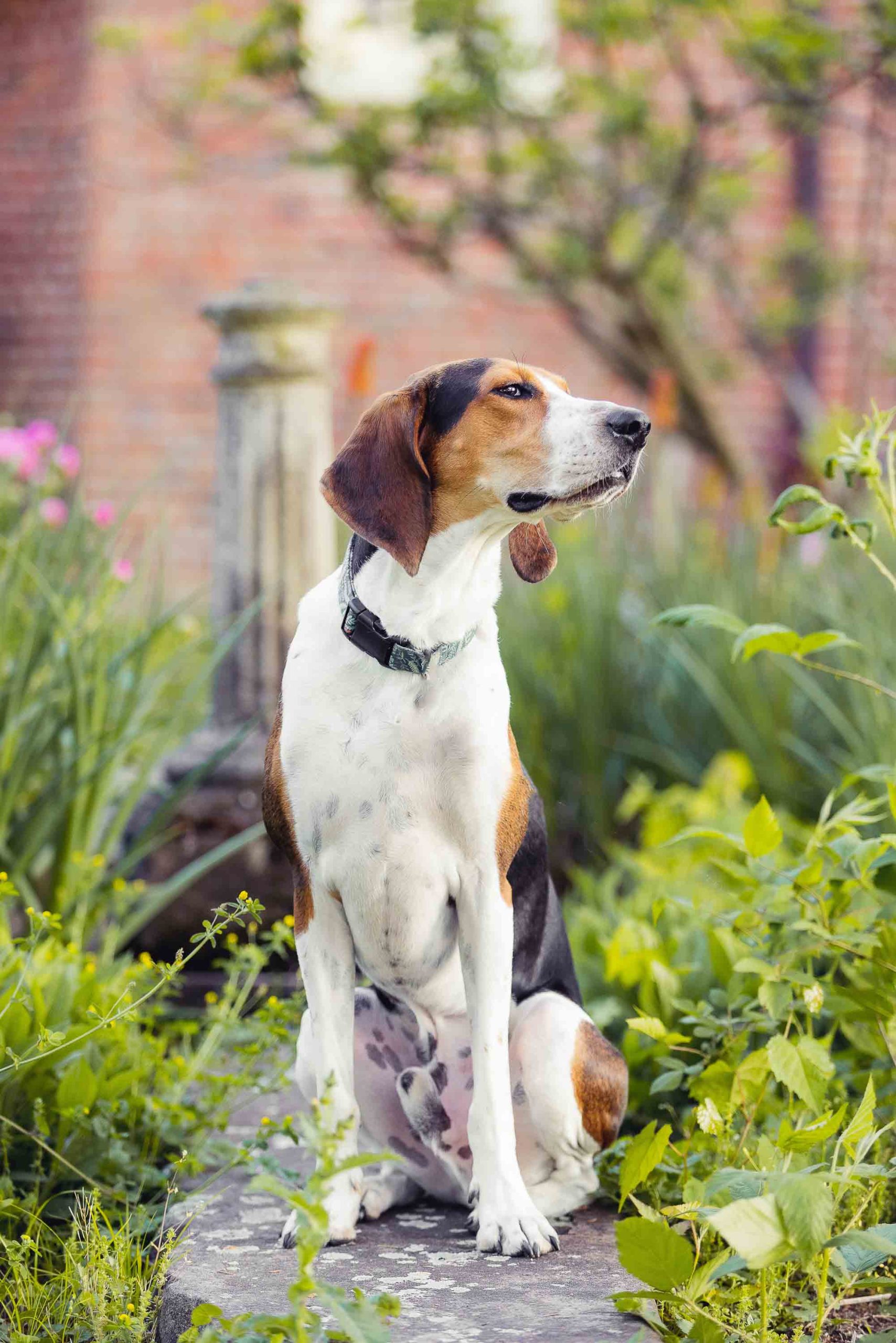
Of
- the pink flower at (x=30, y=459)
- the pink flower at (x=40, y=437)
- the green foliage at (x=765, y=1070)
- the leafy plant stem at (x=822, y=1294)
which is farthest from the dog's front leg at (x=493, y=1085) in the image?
the pink flower at (x=40, y=437)

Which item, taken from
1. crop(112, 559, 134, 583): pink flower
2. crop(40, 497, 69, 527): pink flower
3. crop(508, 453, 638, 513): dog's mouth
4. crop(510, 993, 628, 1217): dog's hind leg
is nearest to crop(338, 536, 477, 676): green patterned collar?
crop(508, 453, 638, 513): dog's mouth

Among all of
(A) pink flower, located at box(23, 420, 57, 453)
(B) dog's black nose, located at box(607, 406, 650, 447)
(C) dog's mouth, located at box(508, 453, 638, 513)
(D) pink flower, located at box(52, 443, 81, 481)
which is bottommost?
(C) dog's mouth, located at box(508, 453, 638, 513)

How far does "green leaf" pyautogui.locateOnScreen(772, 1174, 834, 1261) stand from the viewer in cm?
154

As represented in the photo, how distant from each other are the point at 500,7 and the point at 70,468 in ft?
13.2

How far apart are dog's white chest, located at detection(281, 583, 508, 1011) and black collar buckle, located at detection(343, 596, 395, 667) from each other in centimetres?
2

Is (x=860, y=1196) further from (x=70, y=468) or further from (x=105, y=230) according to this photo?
(x=105, y=230)

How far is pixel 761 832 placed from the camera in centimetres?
227

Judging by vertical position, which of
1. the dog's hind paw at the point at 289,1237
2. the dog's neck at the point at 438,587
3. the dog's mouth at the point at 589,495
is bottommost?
the dog's hind paw at the point at 289,1237

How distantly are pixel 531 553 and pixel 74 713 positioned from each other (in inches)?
53.5

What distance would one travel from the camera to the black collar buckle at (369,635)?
2.16m

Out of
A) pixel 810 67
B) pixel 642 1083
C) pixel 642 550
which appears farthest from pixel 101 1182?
pixel 810 67

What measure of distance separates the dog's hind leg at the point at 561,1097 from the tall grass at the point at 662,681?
196 centimetres

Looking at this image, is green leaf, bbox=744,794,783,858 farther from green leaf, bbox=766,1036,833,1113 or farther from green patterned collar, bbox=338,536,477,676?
green patterned collar, bbox=338,536,477,676

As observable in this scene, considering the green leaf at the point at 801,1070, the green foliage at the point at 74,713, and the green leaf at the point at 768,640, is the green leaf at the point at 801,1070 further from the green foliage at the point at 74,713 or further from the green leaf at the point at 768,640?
the green foliage at the point at 74,713
